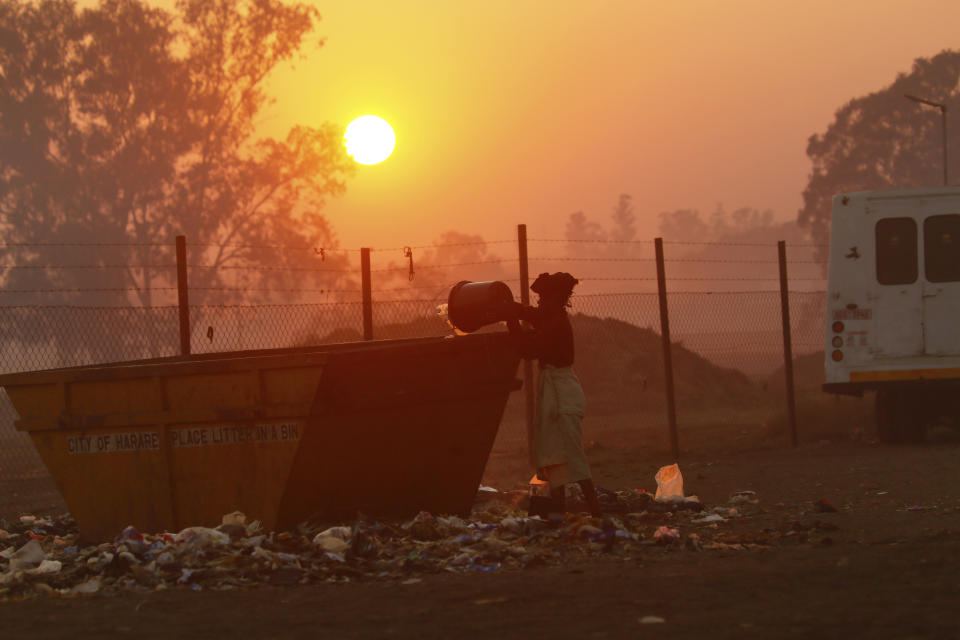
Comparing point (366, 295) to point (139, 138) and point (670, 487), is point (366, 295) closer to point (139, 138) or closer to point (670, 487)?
point (670, 487)

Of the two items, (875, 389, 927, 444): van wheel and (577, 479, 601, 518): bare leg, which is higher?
(577, 479, 601, 518): bare leg

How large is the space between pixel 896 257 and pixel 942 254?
0.56m

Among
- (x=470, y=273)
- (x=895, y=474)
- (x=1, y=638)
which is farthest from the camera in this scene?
(x=470, y=273)

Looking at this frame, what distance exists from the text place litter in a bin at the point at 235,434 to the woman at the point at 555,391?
167 centimetres

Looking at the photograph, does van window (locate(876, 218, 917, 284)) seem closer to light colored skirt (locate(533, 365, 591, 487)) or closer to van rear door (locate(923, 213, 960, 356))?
van rear door (locate(923, 213, 960, 356))

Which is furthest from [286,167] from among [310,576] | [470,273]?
[470,273]

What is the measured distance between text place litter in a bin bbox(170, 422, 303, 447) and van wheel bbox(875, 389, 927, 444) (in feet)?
30.8

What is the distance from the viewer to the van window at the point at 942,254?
555 inches

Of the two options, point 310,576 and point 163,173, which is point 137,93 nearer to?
point 163,173

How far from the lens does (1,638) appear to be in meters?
5.23

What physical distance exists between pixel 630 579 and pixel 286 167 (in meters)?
43.4

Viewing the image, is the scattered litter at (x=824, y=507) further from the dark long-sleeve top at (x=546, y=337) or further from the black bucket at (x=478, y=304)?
the black bucket at (x=478, y=304)

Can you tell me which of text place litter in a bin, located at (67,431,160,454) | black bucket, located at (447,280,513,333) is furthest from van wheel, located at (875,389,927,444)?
text place litter in a bin, located at (67,431,160,454)

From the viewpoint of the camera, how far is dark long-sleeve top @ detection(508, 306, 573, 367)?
7.99 m
